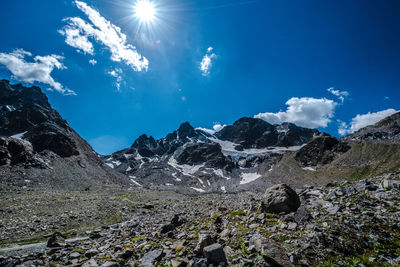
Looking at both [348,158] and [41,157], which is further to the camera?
[348,158]

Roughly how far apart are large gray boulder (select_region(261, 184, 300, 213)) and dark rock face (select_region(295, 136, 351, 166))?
150m

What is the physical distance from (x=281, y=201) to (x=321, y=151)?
16054 cm

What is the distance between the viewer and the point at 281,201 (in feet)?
32.1

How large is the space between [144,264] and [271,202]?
7.46 metres

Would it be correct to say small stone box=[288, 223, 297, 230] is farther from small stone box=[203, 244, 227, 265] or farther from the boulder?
the boulder

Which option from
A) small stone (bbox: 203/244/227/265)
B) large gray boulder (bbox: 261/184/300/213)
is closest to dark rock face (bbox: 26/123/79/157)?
large gray boulder (bbox: 261/184/300/213)

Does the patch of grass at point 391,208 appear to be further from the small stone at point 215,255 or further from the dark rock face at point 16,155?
the dark rock face at point 16,155

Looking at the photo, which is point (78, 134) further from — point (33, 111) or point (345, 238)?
point (345, 238)

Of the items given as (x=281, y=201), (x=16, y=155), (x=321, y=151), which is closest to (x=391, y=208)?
(x=281, y=201)

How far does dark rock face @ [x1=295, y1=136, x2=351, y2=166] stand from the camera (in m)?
129

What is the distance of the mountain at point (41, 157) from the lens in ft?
223

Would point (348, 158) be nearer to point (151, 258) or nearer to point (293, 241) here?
point (293, 241)

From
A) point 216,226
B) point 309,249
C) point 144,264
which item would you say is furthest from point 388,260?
point 144,264

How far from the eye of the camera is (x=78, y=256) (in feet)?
29.8
